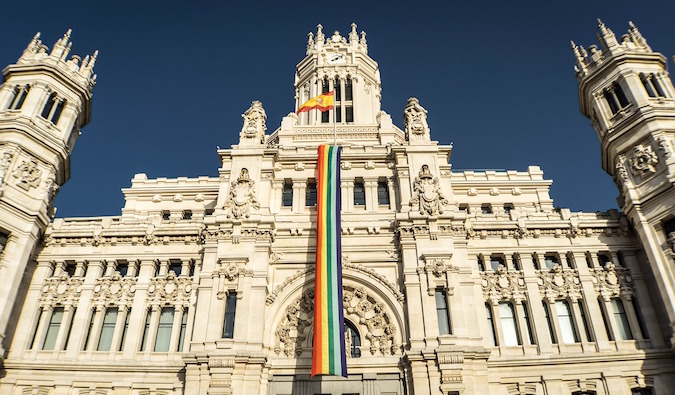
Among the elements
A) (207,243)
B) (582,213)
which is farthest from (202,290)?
(582,213)

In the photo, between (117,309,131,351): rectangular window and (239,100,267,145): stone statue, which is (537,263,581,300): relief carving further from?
(117,309,131,351): rectangular window

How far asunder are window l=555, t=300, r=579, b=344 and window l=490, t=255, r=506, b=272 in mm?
4473

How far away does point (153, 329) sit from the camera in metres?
33.1

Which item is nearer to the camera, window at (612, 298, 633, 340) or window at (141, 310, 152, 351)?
window at (612, 298, 633, 340)

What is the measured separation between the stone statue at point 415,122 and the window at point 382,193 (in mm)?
4208

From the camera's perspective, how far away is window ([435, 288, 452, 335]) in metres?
30.2

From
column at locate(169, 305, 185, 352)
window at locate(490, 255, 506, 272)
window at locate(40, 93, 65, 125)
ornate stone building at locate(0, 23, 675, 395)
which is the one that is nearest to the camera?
ornate stone building at locate(0, 23, 675, 395)

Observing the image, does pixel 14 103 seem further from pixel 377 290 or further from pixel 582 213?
pixel 582 213

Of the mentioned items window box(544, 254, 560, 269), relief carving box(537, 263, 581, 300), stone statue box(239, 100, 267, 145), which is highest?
stone statue box(239, 100, 267, 145)

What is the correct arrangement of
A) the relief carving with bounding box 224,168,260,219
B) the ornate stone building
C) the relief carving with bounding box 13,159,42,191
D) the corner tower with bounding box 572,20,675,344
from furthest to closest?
the relief carving with bounding box 13,159,42,191 < the relief carving with bounding box 224,168,260,219 < the corner tower with bounding box 572,20,675,344 < the ornate stone building

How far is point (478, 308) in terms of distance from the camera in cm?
3288

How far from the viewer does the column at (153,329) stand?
32.6 m

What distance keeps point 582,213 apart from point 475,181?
14.3m

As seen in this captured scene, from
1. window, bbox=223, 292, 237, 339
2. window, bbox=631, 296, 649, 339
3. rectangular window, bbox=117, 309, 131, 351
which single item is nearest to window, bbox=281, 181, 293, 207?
window, bbox=223, 292, 237, 339
